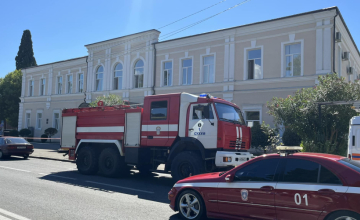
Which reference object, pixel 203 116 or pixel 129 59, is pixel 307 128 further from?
pixel 129 59

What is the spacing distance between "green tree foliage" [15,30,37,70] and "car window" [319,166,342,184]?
2190 inches

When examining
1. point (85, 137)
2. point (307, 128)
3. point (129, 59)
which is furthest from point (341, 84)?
point (129, 59)

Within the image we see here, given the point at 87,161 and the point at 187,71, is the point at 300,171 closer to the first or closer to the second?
the point at 87,161

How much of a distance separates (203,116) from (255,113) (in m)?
12.3

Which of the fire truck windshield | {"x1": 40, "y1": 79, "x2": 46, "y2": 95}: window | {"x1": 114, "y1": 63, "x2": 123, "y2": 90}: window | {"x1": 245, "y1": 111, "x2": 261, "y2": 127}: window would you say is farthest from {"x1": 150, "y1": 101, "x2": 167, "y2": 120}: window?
{"x1": 40, "y1": 79, "x2": 46, "y2": 95}: window

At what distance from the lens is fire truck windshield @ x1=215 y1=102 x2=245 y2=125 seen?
9.93 meters

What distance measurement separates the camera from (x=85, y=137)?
43.0 feet

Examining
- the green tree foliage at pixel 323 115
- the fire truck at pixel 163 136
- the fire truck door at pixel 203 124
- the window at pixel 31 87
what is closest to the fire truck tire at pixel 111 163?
the fire truck at pixel 163 136

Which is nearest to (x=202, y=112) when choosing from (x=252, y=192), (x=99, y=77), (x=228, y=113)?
(x=228, y=113)

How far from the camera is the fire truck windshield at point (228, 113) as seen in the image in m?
9.93

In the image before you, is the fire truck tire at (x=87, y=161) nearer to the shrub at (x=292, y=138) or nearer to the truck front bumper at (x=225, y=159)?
the truck front bumper at (x=225, y=159)

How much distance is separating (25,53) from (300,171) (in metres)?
56.1

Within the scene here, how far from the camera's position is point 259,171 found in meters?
5.52

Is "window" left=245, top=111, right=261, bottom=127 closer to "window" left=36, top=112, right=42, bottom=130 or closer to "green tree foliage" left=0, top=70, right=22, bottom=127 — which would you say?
"window" left=36, top=112, right=42, bottom=130
